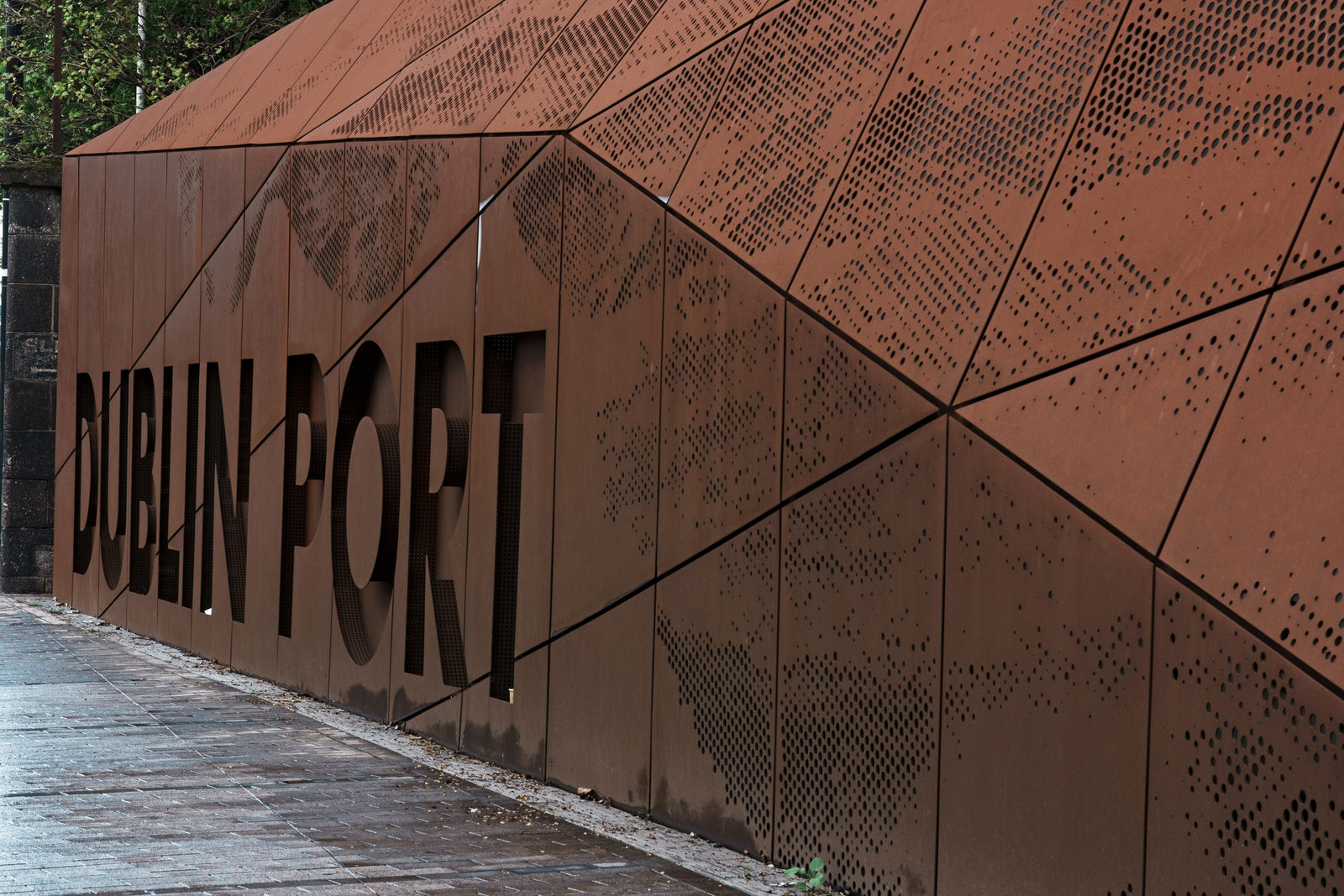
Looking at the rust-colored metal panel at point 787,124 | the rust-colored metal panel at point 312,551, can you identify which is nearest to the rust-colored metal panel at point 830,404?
the rust-colored metal panel at point 787,124

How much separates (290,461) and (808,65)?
232 inches

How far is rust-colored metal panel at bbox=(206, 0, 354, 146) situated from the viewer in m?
12.2

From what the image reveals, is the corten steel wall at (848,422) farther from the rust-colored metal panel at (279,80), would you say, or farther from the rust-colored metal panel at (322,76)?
the rust-colored metal panel at (279,80)

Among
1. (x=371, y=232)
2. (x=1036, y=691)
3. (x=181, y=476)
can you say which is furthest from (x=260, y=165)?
(x=1036, y=691)

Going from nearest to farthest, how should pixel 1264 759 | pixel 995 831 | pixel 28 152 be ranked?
pixel 1264 759 < pixel 995 831 < pixel 28 152

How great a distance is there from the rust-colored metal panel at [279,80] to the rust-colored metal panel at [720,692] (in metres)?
6.82

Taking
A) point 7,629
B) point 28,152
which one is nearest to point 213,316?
point 7,629

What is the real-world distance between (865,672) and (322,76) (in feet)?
25.7

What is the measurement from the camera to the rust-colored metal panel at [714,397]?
6.29 meters

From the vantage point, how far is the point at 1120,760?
454 cm

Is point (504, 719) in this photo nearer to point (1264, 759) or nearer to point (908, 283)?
point (908, 283)

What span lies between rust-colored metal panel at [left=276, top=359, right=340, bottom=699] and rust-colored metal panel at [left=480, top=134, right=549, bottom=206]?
7.57ft

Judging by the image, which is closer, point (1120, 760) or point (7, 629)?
point (1120, 760)

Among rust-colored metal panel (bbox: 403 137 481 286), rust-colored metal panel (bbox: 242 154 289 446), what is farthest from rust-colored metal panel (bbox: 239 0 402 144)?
rust-colored metal panel (bbox: 403 137 481 286)
